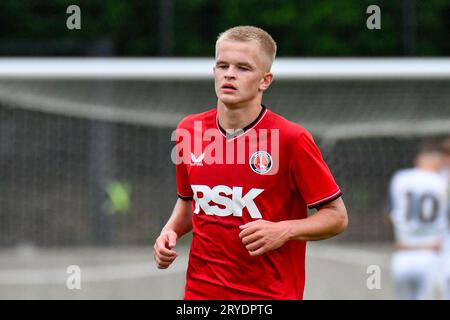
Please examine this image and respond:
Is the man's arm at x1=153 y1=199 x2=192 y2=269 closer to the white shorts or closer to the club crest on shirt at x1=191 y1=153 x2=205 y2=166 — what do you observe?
the club crest on shirt at x1=191 y1=153 x2=205 y2=166

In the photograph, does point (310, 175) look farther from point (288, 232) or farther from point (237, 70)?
point (237, 70)

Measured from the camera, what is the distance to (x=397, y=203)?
7.02 meters

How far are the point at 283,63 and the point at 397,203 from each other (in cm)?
128

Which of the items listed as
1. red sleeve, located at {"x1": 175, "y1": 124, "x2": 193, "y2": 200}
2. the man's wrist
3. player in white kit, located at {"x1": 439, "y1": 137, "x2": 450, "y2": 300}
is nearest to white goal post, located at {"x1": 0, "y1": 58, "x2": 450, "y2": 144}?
player in white kit, located at {"x1": 439, "y1": 137, "x2": 450, "y2": 300}

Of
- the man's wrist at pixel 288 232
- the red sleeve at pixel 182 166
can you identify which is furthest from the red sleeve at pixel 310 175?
the red sleeve at pixel 182 166

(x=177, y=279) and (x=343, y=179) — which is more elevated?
(x=343, y=179)

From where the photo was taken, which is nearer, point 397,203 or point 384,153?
point 397,203

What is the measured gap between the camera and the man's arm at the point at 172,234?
3.58m

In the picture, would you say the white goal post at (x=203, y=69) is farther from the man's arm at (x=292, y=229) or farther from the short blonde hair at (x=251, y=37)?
the man's arm at (x=292, y=229)

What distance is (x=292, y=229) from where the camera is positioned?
3.45 meters

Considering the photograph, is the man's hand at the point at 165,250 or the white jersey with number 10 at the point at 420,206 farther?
the white jersey with number 10 at the point at 420,206

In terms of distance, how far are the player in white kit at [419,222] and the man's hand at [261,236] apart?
3662mm
